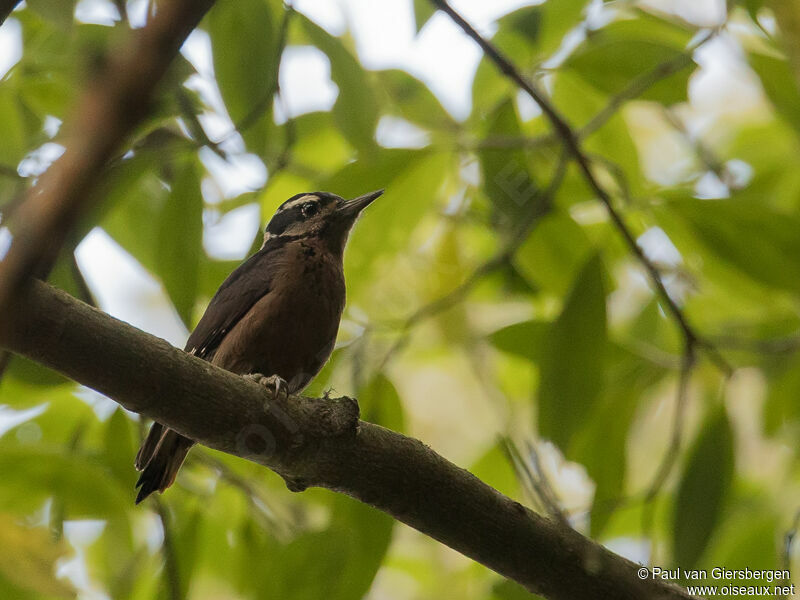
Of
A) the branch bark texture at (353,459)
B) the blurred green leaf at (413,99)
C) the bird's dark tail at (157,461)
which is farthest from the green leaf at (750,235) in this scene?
the bird's dark tail at (157,461)

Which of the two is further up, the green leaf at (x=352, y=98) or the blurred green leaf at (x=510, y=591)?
the green leaf at (x=352, y=98)

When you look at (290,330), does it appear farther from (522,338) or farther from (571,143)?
(571,143)

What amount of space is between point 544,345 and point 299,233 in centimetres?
188

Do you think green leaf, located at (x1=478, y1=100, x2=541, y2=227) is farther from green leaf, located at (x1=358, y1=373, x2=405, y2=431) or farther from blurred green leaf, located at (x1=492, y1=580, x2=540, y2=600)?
blurred green leaf, located at (x1=492, y1=580, x2=540, y2=600)

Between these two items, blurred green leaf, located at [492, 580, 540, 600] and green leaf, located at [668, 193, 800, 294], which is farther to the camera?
green leaf, located at [668, 193, 800, 294]

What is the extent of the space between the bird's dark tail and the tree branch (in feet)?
9.65

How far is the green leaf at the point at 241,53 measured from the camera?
3230mm

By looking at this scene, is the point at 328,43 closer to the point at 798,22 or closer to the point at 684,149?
the point at 798,22

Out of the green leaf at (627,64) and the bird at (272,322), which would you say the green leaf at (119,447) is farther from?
the green leaf at (627,64)

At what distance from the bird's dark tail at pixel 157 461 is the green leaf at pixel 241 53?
4.36ft

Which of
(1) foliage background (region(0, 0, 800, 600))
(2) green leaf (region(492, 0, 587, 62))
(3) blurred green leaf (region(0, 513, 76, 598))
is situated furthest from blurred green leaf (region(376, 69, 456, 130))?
(3) blurred green leaf (region(0, 513, 76, 598))

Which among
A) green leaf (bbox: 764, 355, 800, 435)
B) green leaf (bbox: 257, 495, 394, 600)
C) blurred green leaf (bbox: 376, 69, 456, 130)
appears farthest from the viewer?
blurred green leaf (bbox: 376, 69, 456, 130)

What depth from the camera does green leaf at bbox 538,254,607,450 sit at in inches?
132

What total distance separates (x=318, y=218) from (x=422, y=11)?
1624 millimetres
